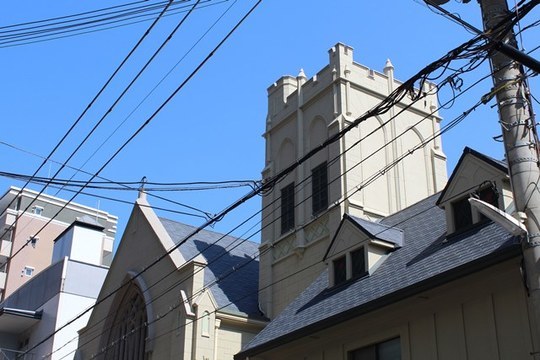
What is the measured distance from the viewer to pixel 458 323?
1447 cm

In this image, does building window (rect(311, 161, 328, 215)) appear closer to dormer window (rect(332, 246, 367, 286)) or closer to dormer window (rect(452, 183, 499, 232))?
dormer window (rect(332, 246, 367, 286))

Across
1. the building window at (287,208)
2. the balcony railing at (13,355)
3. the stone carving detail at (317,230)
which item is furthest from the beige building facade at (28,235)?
the stone carving detail at (317,230)

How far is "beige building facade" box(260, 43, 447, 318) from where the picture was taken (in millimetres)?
27750

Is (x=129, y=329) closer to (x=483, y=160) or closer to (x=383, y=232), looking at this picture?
(x=383, y=232)

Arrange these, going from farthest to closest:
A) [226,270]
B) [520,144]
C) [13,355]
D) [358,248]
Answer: [13,355] < [226,270] < [358,248] < [520,144]

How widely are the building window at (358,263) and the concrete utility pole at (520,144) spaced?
9.55 metres

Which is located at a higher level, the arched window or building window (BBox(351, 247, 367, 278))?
the arched window

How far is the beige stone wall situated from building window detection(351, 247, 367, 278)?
2371 millimetres

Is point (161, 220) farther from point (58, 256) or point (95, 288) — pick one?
point (58, 256)

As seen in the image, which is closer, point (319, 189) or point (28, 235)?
point (319, 189)

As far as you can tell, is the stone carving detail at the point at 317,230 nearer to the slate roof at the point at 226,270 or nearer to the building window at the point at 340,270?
the slate roof at the point at 226,270

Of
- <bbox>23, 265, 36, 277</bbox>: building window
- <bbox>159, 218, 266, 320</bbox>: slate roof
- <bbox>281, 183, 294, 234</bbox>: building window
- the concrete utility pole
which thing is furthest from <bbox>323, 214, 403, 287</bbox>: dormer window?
<bbox>23, 265, 36, 277</bbox>: building window

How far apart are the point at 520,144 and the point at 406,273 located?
757cm

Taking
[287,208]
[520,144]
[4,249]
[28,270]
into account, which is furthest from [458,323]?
[4,249]
